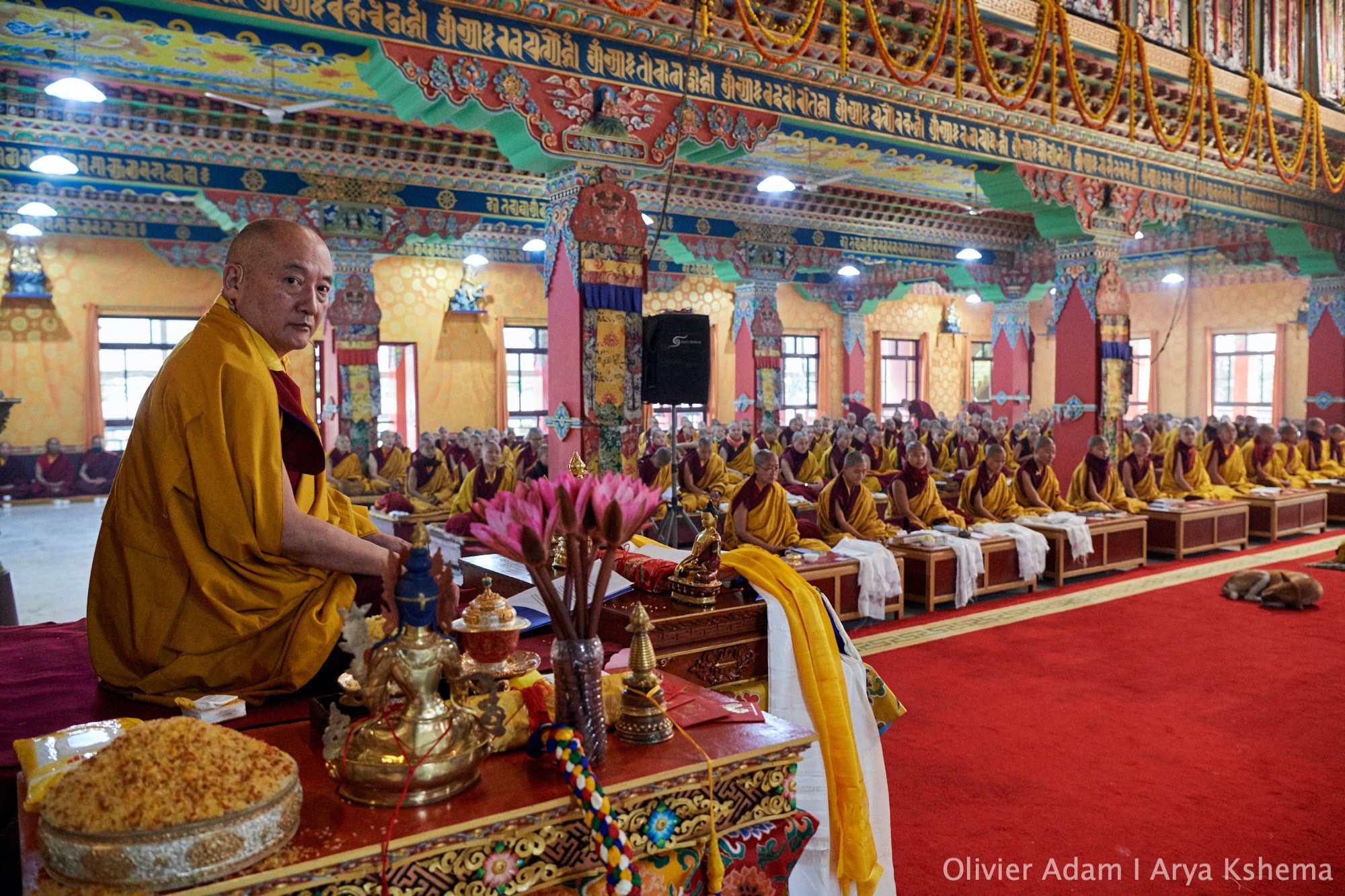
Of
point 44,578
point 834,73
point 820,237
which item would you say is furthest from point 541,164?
point 820,237

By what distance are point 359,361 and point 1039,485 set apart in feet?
23.7

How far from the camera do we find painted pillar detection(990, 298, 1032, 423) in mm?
17500

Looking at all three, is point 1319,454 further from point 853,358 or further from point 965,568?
point 853,358

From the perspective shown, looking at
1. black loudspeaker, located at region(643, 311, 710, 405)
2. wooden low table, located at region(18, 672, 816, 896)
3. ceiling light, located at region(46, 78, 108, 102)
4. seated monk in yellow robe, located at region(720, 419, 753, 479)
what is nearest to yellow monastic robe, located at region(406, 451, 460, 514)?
seated monk in yellow robe, located at region(720, 419, 753, 479)

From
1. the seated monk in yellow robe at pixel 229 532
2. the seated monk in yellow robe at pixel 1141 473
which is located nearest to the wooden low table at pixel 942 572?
the seated monk in yellow robe at pixel 1141 473

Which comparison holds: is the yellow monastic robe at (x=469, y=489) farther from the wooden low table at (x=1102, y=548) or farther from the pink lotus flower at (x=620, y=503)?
the pink lotus flower at (x=620, y=503)

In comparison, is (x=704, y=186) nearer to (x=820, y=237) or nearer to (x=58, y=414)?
(x=820, y=237)

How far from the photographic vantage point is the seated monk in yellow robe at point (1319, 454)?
1101 centimetres

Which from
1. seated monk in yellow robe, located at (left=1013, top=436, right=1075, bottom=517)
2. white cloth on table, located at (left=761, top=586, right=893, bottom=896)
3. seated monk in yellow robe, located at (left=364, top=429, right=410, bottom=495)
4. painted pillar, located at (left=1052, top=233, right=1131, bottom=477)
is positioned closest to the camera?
white cloth on table, located at (left=761, top=586, right=893, bottom=896)

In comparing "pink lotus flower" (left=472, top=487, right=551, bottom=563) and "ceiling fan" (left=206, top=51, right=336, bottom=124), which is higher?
"ceiling fan" (left=206, top=51, right=336, bottom=124)

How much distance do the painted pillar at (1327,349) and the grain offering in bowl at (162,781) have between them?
589 inches

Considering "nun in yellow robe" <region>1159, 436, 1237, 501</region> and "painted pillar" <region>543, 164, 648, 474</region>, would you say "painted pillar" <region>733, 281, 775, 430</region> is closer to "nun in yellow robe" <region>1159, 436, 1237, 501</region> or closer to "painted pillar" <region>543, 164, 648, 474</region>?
"nun in yellow robe" <region>1159, 436, 1237, 501</region>

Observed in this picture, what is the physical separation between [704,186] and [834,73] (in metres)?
4.48

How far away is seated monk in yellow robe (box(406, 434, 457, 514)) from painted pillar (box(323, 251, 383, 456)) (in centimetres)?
130
